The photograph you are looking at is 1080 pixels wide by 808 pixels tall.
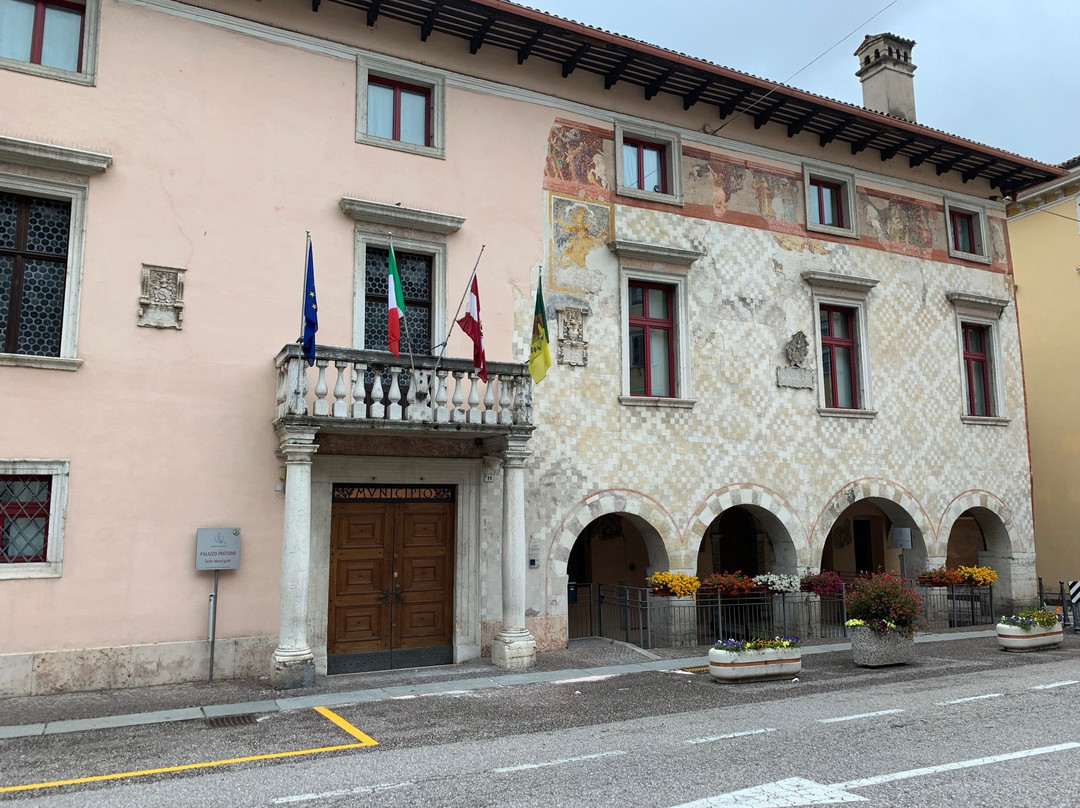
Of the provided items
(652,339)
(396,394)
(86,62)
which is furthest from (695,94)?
(86,62)

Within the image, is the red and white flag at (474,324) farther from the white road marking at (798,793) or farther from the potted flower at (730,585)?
the white road marking at (798,793)

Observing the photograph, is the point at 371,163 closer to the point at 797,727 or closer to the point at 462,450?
the point at 462,450

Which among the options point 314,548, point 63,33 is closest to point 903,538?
point 314,548

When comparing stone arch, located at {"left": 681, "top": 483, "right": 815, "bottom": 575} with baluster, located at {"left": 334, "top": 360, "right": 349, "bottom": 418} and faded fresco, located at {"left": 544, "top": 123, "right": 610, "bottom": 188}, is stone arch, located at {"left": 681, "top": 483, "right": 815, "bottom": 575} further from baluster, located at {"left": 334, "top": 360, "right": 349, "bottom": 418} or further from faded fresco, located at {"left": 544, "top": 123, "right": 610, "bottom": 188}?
baluster, located at {"left": 334, "top": 360, "right": 349, "bottom": 418}

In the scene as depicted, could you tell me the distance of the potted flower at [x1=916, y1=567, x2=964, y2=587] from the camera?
18281mm

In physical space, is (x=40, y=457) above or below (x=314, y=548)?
above

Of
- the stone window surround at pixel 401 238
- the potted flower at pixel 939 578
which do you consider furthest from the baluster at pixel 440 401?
the potted flower at pixel 939 578

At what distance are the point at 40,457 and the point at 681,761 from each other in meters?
9.36

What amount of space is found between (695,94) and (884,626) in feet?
35.3

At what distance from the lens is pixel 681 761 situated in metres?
7.57

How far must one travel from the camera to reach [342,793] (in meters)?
6.84

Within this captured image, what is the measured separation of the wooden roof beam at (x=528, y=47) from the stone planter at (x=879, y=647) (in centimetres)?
1142

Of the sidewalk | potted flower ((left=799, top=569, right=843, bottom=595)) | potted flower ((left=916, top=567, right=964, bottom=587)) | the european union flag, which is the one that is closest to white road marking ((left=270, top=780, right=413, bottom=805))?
the sidewalk

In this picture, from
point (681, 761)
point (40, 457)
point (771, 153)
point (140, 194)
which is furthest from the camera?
point (771, 153)
